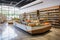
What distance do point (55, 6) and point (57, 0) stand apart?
2.14ft

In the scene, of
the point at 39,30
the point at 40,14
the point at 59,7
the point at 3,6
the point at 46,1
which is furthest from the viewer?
the point at 3,6

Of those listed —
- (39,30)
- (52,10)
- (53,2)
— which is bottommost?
(39,30)

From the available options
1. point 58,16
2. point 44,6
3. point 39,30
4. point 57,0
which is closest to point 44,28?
point 39,30

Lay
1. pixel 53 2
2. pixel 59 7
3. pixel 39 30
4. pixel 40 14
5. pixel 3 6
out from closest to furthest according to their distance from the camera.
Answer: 1. pixel 39 30
2. pixel 59 7
3. pixel 53 2
4. pixel 40 14
5. pixel 3 6

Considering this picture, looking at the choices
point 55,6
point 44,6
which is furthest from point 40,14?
point 55,6

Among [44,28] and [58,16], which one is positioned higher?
[58,16]

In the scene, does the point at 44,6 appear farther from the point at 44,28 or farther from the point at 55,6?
the point at 44,28

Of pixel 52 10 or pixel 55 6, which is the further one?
pixel 52 10

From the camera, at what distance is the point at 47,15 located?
1096 cm

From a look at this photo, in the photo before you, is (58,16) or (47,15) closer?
(58,16)

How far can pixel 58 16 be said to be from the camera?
945cm

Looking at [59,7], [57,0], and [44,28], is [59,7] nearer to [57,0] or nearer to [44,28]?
[57,0]

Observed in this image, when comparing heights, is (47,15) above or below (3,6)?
below

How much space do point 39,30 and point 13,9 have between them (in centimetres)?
1616
